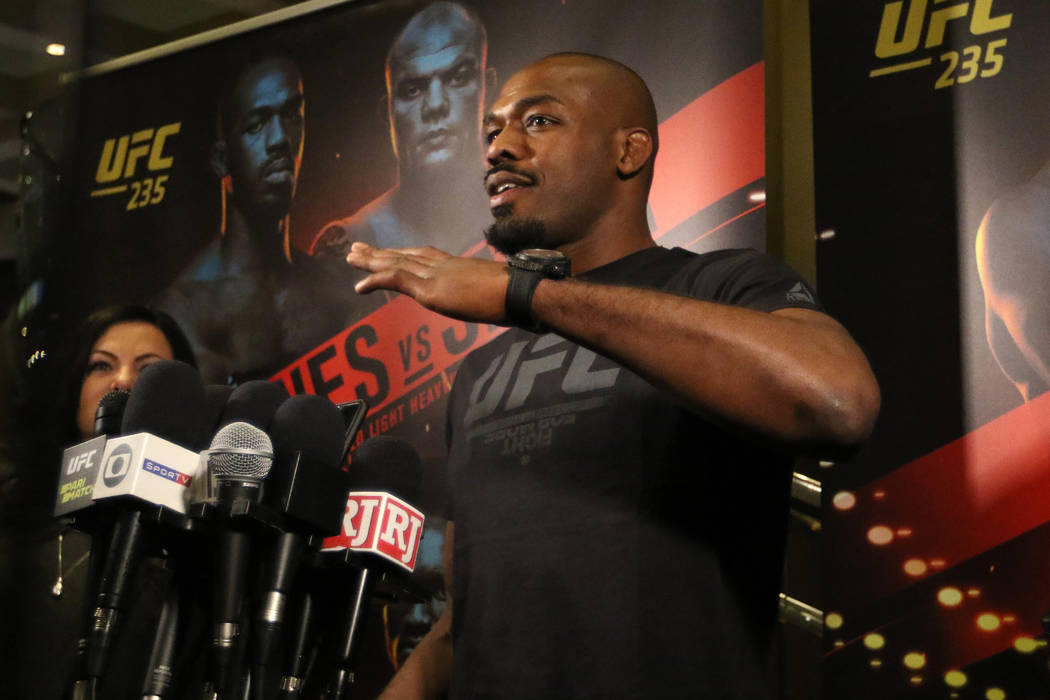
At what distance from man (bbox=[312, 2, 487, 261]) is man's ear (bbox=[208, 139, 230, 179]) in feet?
1.37

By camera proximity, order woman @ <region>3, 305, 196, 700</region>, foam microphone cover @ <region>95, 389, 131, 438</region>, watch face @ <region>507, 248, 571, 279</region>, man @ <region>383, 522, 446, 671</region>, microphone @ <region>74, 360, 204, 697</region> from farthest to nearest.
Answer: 1. man @ <region>383, 522, 446, 671</region>
2. woman @ <region>3, 305, 196, 700</region>
3. foam microphone cover @ <region>95, 389, 131, 438</region>
4. microphone @ <region>74, 360, 204, 697</region>
5. watch face @ <region>507, 248, 571, 279</region>

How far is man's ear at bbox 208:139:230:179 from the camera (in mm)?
3162

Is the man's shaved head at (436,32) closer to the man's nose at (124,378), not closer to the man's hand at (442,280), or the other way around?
the man's nose at (124,378)

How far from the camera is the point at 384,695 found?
1877 mm

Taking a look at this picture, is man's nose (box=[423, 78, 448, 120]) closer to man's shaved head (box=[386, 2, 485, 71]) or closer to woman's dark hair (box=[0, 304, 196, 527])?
man's shaved head (box=[386, 2, 485, 71])

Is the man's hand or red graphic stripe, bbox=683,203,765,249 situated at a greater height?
red graphic stripe, bbox=683,203,765,249

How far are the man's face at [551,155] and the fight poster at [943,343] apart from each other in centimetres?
64

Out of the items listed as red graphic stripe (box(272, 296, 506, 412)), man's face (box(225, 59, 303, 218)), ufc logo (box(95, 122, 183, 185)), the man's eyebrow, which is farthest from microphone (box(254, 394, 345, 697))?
ufc logo (box(95, 122, 183, 185))

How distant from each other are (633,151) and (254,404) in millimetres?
819

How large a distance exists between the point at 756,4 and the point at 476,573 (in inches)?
59.9

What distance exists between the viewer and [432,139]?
287 centimetres

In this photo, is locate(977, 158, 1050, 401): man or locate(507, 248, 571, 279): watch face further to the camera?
locate(977, 158, 1050, 401): man

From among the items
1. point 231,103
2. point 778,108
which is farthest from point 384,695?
point 231,103

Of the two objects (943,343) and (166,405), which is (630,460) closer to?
(166,405)
